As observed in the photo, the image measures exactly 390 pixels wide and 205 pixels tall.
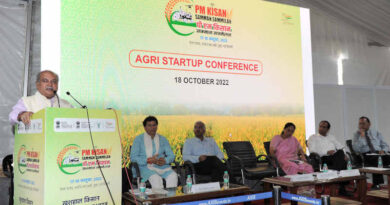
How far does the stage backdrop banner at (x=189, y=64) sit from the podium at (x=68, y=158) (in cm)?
216

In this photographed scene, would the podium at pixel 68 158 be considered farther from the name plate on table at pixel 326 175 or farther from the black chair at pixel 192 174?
the name plate on table at pixel 326 175

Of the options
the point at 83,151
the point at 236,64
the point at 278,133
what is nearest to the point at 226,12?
the point at 236,64

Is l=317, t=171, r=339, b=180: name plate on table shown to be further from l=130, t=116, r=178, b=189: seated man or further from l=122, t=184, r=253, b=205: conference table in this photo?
l=130, t=116, r=178, b=189: seated man

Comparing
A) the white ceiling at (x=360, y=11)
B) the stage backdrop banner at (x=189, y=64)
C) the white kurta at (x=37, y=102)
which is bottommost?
the white kurta at (x=37, y=102)

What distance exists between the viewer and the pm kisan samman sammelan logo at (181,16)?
15.8 ft

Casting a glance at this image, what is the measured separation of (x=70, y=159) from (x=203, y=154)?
289 cm

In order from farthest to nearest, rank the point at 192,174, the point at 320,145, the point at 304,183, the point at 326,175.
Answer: the point at 320,145, the point at 192,174, the point at 326,175, the point at 304,183

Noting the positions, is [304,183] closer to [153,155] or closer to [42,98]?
[153,155]

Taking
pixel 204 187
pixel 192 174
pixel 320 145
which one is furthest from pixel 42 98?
pixel 320 145

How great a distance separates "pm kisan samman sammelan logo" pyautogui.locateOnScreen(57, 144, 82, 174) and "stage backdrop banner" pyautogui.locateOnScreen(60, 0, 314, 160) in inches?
91.0

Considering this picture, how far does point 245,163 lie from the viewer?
16.6 ft

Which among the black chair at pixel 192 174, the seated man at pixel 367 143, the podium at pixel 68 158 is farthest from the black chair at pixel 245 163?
the podium at pixel 68 158

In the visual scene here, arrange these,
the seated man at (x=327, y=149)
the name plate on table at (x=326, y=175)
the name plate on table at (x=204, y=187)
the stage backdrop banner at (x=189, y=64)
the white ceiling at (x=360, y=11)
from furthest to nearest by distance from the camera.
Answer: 1. the white ceiling at (x=360, y=11)
2. the seated man at (x=327, y=149)
3. the stage backdrop banner at (x=189, y=64)
4. the name plate on table at (x=326, y=175)
5. the name plate on table at (x=204, y=187)

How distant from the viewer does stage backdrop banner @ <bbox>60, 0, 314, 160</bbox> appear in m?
4.28
